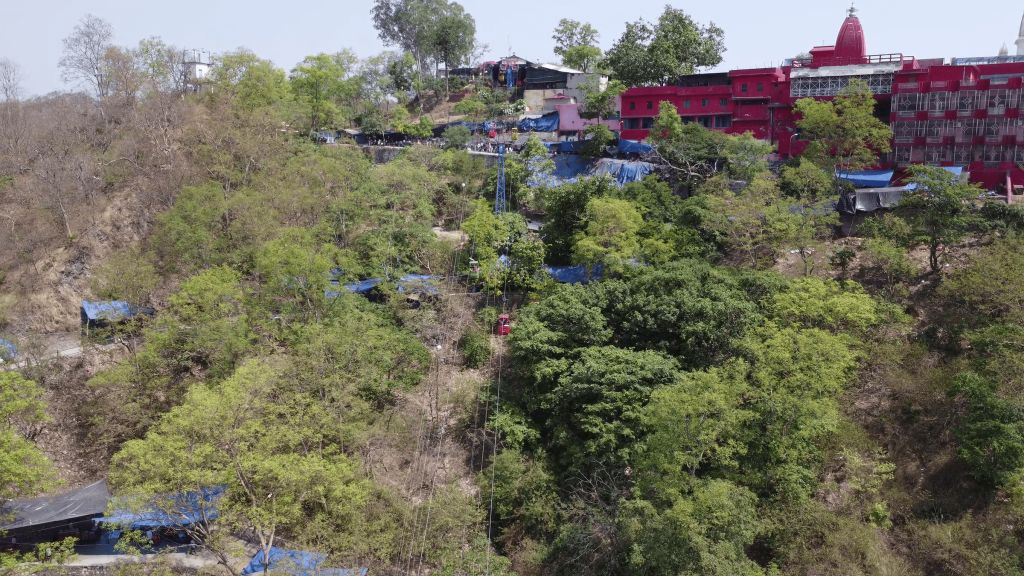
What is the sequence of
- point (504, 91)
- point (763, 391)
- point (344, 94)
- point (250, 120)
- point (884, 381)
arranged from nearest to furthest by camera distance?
1. point (763, 391)
2. point (884, 381)
3. point (250, 120)
4. point (344, 94)
5. point (504, 91)

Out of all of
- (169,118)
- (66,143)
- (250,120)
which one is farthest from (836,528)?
(66,143)

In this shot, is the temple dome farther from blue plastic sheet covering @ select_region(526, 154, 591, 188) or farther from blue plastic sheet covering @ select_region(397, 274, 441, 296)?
blue plastic sheet covering @ select_region(397, 274, 441, 296)

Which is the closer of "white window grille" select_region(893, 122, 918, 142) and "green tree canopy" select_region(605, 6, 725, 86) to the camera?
"white window grille" select_region(893, 122, 918, 142)

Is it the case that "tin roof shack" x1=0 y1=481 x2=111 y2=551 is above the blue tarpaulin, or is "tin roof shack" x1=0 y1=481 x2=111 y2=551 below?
→ below

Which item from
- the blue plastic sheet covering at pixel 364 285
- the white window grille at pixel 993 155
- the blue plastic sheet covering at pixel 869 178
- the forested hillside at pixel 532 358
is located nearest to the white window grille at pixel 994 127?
the white window grille at pixel 993 155

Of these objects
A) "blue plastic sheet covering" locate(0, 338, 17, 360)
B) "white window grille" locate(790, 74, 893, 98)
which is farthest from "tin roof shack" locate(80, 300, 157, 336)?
"white window grille" locate(790, 74, 893, 98)

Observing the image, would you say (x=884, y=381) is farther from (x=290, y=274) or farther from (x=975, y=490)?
(x=290, y=274)

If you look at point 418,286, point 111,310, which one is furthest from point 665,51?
point 111,310
